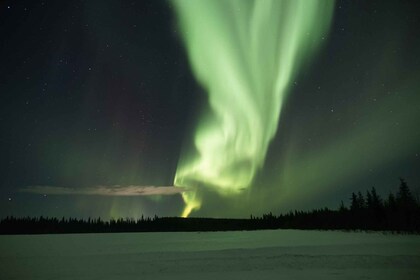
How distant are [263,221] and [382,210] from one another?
8755cm

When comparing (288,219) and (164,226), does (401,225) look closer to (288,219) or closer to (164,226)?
(288,219)

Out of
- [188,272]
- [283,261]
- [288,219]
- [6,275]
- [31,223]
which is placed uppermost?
→ [288,219]

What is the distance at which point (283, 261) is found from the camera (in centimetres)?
1995

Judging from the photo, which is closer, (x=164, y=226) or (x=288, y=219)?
(x=288, y=219)

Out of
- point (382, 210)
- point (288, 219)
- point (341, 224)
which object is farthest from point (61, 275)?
point (288, 219)

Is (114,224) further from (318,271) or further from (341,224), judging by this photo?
(318,271)

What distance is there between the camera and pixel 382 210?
67.9 metres

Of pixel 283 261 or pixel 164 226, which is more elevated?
pixel 164 226

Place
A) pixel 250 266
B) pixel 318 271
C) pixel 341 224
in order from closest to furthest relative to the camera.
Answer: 1. pixel 318 271
2. pixel 250 266
3. pixel 341 224

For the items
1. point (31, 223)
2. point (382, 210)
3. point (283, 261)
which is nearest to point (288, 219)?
point (382, 210)

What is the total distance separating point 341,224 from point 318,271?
236ft

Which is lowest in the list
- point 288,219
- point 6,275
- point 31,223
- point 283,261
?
point 6,275

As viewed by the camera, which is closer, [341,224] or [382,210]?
[382,210]

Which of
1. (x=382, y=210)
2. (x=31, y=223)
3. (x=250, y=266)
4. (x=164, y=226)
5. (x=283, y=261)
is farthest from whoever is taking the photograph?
(x=164, y=226)
